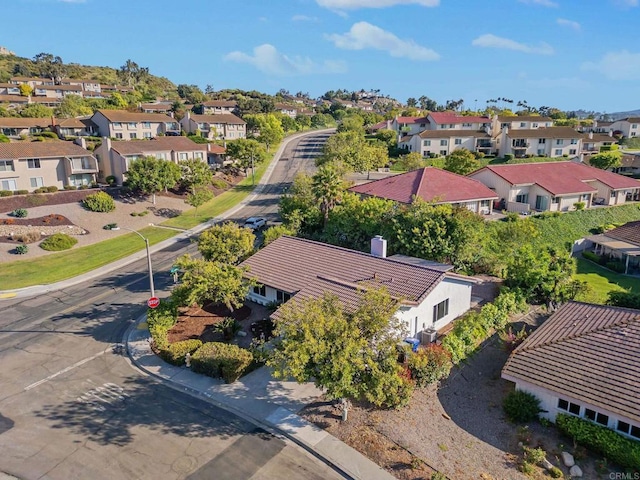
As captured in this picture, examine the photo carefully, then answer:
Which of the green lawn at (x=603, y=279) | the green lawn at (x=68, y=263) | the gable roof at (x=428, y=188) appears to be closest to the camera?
the green lawn at (x=603, y=279)

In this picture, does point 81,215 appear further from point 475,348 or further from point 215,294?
point 475,348

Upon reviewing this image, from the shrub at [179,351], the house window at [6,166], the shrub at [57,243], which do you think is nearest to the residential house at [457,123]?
the shrub at [57,243]

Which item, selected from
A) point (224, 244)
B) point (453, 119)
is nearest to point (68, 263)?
point (224, 244)

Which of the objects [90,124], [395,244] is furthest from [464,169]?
[90,124]

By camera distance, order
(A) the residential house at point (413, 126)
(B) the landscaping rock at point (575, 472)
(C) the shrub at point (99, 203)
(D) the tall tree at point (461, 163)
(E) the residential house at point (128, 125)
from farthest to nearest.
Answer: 1. (A) the residential house at point (413, 126)
2. (E) the residential house at point (128, 125)
3. (D) the tall tree at point (461, 163)
4. (C) the shrub at point (99, 203)
5. (B) the landscaping rock at point (575, 472)

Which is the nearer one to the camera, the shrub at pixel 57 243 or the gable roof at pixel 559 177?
the shrub at pixel 57 243

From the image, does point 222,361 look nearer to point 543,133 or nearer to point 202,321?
point 202,321

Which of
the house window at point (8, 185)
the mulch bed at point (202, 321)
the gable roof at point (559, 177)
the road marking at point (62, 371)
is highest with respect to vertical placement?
the gable roof at point (559, 177)

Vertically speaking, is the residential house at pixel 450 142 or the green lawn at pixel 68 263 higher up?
the residential house at pixel 450 142

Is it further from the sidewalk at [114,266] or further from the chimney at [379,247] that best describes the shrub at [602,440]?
the sidewalk at [114,266]
